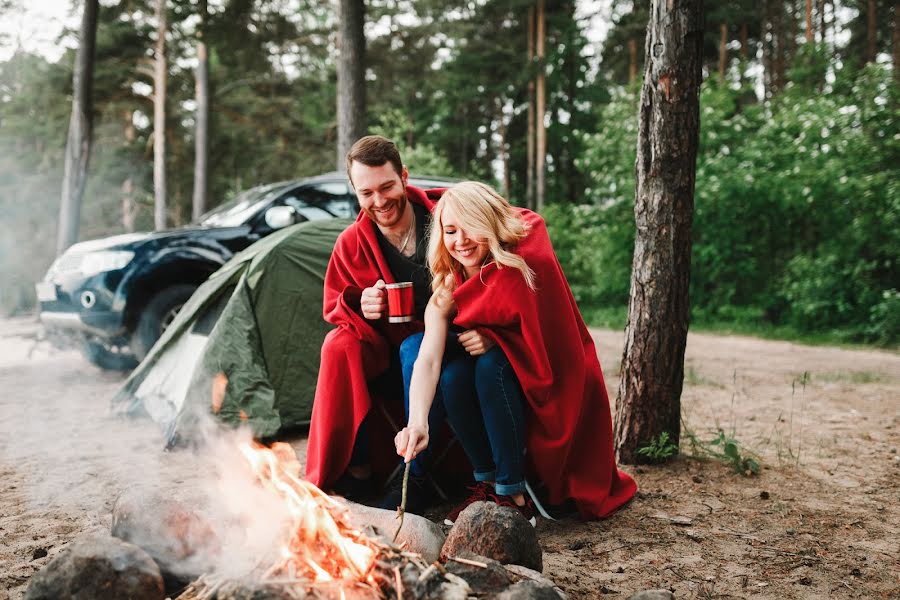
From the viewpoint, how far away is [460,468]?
10.5 feet

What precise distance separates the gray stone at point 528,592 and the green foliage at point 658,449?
1.86m

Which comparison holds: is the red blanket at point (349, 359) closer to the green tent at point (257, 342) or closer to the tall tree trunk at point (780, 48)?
the green tent at point (257, 342)

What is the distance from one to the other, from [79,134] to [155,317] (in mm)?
6341

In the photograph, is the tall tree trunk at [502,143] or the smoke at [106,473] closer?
the smoke at [106,473]

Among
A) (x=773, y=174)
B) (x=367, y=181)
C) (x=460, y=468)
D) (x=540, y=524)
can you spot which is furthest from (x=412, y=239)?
(x=773, y=174)

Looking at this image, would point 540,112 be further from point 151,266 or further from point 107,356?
point 151,266

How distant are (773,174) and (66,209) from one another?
11368mm

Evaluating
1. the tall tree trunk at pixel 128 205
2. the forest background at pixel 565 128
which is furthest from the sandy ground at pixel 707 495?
the tall tree trunk at pixel 128 205

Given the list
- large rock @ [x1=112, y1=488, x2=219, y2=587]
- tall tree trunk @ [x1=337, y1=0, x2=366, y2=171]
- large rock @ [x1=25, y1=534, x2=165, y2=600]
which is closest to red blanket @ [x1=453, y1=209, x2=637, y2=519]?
large rock @ [x1=112, y1=488, x2=219, y2=587]

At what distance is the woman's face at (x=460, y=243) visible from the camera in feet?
8.75

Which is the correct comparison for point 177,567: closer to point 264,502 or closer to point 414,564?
point 264,502

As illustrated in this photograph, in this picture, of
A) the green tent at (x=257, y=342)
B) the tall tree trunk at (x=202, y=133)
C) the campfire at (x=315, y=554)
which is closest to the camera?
the campfire at (x=315, y=554)

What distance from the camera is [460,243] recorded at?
2.67 meters

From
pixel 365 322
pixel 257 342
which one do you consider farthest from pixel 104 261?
pixel 365 322
